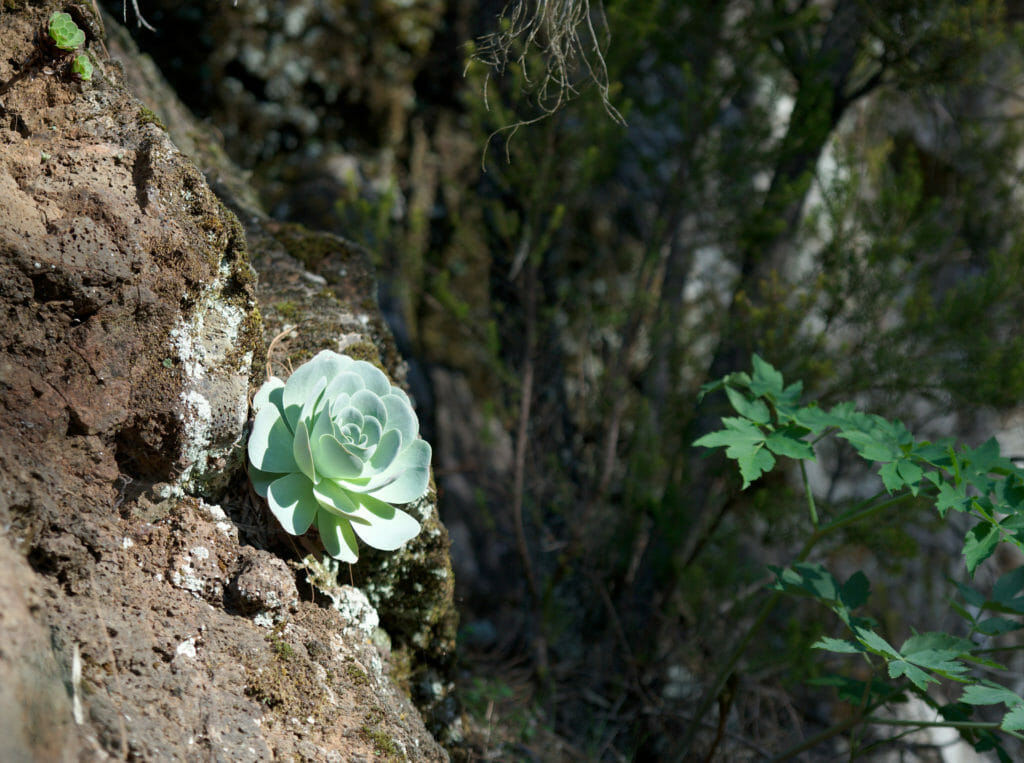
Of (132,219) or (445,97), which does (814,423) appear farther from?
(445,97)

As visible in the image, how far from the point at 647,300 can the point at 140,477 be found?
2158mm

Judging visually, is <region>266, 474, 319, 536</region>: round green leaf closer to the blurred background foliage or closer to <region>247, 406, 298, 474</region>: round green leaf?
<region>247, 406, 298, 474</region>: round green leaf

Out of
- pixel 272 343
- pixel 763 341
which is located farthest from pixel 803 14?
pixel 272 343

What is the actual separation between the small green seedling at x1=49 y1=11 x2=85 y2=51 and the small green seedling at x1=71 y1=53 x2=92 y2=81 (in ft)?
0.07

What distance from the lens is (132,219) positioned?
1.53 metres

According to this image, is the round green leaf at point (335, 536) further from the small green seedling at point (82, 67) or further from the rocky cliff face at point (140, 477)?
the small green seedling at point (82, 67)

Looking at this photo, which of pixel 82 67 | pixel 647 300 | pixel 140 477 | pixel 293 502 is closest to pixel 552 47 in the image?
pixel 82 67

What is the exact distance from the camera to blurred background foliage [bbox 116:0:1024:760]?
3.02 m

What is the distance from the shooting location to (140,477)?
5.02 ft

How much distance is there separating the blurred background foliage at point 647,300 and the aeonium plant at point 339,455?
3.38 ft

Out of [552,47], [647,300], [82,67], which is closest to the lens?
[82,67]

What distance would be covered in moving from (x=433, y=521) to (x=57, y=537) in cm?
82

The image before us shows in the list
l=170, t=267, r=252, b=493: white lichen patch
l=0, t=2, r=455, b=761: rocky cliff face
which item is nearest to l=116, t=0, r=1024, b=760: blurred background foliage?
l=0, t=2, r=455, b=761: rocky cliff face

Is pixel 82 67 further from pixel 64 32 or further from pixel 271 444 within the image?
pixel 271 444
